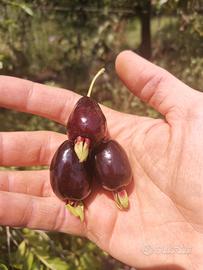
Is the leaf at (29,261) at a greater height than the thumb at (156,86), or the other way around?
the thumb at (156,86)

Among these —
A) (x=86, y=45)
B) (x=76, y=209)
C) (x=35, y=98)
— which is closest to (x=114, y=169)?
(x=76, y=209)

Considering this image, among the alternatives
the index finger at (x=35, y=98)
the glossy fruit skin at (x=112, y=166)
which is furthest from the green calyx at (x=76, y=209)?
the index finger at (x=35, y=98)

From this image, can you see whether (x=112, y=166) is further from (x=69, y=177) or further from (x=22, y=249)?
(x=22, y=249)

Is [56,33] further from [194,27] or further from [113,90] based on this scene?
[194,27]

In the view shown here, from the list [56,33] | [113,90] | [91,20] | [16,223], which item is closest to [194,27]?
[113,90]

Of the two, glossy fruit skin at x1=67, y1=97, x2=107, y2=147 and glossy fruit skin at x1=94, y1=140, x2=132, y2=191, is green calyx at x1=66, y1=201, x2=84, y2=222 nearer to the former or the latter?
glossy fruit skin at x1=94, y1=140, x2=132, y2=191

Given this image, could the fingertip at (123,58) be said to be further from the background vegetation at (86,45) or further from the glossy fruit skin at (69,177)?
the background vegetation at (86,45)

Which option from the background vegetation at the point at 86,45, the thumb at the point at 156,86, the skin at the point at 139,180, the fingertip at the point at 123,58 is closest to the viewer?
the skin at the point at 139,180
